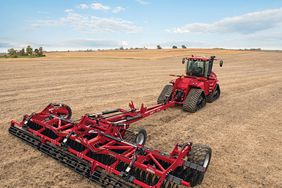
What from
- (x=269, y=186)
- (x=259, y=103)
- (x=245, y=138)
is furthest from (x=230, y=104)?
(x=269, y=186)

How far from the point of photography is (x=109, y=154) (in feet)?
17.0

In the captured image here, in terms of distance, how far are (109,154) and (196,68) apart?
7.10 metres

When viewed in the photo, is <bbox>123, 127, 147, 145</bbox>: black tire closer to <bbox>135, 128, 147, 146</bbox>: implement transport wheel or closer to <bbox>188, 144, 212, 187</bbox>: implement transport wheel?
<bbox>135, 128, 147, 146</bbox>: implement transport wheel

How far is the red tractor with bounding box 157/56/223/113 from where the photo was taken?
1004 cm

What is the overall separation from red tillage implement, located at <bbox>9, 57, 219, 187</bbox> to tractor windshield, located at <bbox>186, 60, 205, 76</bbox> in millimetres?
4349

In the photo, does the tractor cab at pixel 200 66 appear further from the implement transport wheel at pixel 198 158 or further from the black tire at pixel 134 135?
the implement transport wheel at pixel 198 158

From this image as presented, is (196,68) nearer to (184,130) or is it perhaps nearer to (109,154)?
(184,130)

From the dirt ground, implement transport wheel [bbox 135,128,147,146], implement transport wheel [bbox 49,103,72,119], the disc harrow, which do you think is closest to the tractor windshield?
the dirt ground

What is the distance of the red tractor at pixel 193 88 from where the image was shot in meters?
10.0

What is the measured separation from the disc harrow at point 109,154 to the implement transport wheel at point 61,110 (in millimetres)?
97

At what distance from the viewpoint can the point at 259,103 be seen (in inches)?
481

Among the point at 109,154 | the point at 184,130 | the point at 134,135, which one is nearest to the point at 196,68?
the point at 184,130

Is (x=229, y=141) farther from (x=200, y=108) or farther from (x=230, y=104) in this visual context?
(x=230, y=104)

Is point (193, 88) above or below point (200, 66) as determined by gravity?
below
